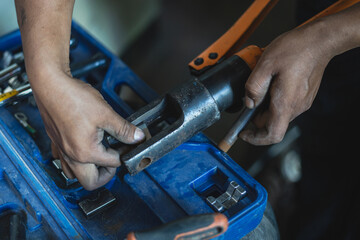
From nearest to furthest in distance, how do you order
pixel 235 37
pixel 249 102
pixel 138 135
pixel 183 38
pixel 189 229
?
1. pixel 189 229
2. pixel 138 135
3. pixel 249 102
4. pixel 235 37
5. pixel 183 38

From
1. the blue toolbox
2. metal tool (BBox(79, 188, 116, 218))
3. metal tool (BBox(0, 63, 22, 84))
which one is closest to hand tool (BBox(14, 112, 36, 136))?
the blue toolbox

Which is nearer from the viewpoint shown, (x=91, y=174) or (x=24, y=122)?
(x=91, y=174)

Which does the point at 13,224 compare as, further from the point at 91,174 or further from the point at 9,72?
the point at 9,72

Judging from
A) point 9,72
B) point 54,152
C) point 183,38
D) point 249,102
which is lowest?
point 183,38

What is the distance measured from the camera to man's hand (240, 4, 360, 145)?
2.15ft

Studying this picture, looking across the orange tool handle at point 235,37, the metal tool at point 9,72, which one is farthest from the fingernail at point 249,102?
the metal tool at point 9,72

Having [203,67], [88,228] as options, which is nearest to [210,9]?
A: [203,67]

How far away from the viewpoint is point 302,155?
1.29 metres

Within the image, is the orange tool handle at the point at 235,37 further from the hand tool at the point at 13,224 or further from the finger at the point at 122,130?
the hand tool at the point at 13,224

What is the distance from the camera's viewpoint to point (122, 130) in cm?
59

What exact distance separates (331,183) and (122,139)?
0.88 meters

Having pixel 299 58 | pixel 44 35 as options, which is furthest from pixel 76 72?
pixel 299 58

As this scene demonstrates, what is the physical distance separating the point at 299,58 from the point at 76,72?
505 mm

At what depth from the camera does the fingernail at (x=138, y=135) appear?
605mm
